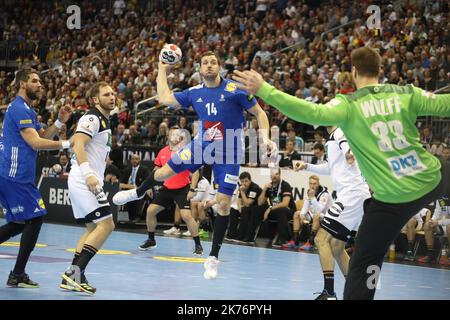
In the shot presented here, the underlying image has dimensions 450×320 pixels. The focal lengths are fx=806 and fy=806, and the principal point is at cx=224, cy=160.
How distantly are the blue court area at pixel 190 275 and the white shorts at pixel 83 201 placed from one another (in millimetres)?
889

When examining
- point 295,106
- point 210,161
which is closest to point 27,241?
point 210,161

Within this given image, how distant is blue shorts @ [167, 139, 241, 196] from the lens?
33.8 ft

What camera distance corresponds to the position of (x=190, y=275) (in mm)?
11250

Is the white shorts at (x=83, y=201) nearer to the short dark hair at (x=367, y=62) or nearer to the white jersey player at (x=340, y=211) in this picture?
the white jersey player at (x=340, y=211)

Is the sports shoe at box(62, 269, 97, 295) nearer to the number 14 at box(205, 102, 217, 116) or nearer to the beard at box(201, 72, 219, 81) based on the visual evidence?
the number 14 at box(205, 102, 217, 116)

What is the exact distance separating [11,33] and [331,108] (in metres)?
30.8

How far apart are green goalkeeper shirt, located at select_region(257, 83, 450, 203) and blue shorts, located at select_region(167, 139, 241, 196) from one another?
4.17 m

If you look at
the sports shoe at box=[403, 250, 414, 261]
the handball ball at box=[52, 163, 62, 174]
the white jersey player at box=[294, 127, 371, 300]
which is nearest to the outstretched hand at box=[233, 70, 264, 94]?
the white jersey player at box=[294, 127, 371, 300]

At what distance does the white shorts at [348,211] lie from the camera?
8.98m

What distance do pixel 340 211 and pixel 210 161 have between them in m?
2.02

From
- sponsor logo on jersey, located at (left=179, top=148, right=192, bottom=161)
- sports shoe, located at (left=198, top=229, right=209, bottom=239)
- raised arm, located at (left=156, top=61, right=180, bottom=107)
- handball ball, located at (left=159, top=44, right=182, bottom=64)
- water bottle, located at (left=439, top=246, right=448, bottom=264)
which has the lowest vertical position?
sports shoe, located at (left=198, top=229, right=209, bottom=239)
